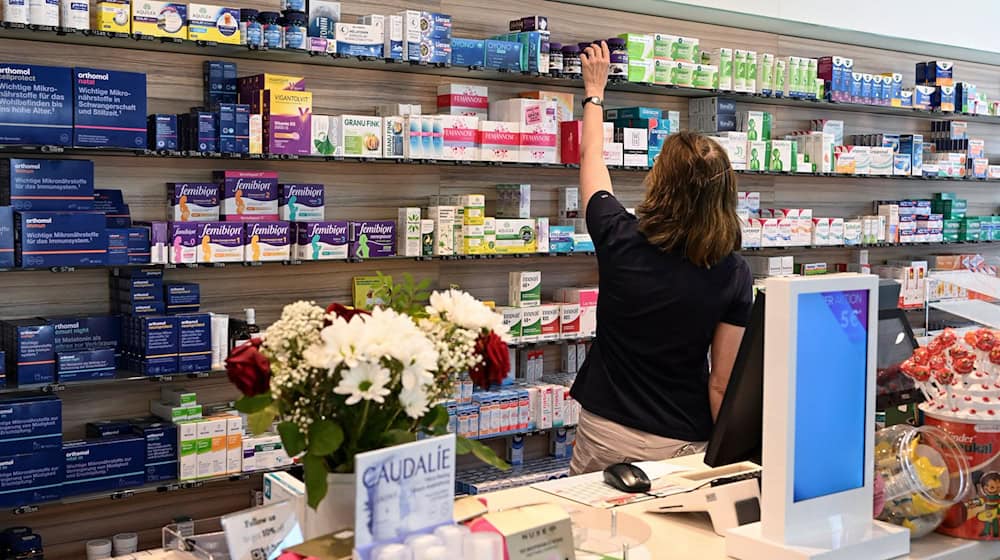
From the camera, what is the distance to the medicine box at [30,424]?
3.65m

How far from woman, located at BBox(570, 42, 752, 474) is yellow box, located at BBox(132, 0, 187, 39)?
183 centimetres

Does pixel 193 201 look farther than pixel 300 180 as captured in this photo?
No

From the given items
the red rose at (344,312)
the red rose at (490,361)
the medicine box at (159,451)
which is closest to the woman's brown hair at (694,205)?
the red rose at (490,361)

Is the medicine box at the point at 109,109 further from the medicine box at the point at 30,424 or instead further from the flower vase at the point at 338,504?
the flower vase at the point at 338,504

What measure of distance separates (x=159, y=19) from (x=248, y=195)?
744mm

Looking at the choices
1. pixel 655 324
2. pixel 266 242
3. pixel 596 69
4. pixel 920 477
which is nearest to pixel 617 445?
pixel 655 324

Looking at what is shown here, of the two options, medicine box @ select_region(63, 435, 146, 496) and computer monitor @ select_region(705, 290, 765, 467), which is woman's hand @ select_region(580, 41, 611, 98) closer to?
computer monitor @ select_region(705, 290, 765, 467)

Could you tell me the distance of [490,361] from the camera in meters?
1.77

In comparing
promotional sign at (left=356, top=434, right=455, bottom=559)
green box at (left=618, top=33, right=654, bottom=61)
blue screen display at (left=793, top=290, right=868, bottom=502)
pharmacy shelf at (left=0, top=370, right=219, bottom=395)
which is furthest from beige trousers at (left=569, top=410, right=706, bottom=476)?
green box at (left=618, top=33, right=654, bottom=61)

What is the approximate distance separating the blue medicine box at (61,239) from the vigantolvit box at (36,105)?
265 mm

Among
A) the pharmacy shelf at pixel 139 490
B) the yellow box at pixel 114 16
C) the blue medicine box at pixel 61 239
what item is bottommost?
the pharmacy shelf at pixel 139 490

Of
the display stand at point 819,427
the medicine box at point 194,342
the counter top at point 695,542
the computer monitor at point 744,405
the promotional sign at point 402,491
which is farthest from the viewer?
the medicine box at point 194,342

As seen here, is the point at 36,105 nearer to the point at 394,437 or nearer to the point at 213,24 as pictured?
the point at 213,24

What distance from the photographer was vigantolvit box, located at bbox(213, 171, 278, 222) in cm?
420
